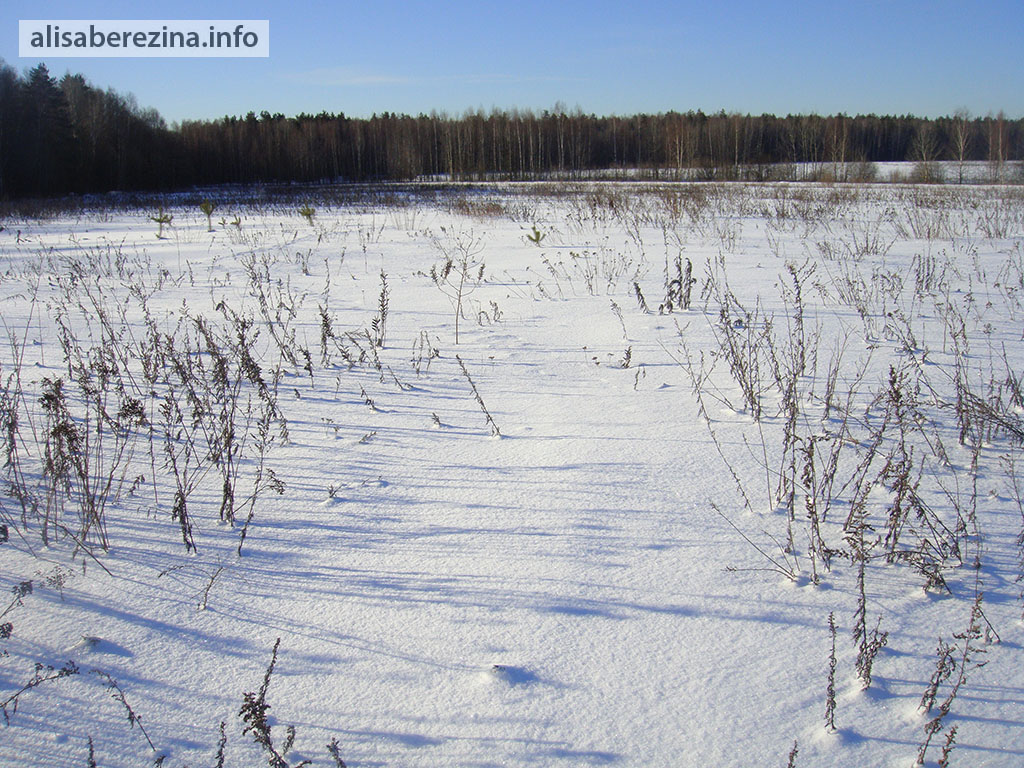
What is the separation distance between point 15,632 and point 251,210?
22.5 m

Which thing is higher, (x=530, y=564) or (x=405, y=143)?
(x=405, y=143)

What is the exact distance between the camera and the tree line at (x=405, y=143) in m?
38.5

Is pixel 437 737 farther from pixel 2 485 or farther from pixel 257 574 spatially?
pixel 2 485

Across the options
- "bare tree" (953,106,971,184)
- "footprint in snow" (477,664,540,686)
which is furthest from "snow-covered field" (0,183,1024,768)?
"bare tree" (953,106,971,184)

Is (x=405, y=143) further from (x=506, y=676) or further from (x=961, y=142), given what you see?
(x=506, y=676)

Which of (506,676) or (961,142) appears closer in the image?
(506,676)

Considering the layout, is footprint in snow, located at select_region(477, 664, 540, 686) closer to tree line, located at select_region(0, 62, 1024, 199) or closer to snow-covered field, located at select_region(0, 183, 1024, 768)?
snow-covered field, located at select_region(0, 183, 1024, 768)

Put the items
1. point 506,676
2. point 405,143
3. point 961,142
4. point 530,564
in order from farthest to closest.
→ point 405,143, point 961,142, point 530,564, point 506,676

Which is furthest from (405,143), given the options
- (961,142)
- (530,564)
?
(530,564)

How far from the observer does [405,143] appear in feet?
178

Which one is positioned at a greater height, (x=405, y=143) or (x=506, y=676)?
(x=405, y=143)

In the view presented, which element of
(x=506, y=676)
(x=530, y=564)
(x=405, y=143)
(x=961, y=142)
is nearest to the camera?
(x=506, y=676)

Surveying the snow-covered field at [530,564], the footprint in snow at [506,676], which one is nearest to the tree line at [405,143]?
the snow-covered field at [530,564]

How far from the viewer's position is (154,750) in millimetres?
1395
